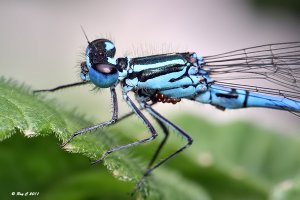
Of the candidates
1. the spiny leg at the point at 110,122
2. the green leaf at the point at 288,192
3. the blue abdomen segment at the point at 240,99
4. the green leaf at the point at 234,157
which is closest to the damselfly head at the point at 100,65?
the spiny leg at the point at 110,122

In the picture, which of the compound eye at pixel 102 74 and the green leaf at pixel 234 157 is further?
the green leaf at pixel 234 157

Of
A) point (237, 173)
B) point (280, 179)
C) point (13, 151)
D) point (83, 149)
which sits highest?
point (83, 149)

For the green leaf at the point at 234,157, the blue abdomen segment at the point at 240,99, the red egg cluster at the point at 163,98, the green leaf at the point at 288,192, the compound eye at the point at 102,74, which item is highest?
the compound eye at the point at 102,74

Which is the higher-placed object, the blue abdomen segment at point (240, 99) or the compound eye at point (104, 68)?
the compound eye at point (104, 68)

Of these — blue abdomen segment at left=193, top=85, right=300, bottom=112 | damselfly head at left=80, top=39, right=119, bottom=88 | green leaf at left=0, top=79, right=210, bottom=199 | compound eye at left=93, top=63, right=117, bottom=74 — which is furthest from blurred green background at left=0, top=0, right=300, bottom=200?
blue abdomen segment at left=193, top=85, right=300, bottom=112

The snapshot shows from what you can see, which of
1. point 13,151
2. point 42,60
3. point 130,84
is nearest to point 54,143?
point 13,151

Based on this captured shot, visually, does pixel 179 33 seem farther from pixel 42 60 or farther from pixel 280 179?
pixel 280 179

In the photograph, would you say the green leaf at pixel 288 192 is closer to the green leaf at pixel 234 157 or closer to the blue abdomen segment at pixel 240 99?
the green leaf at pixel 234 157

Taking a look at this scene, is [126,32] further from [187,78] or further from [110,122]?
[110,122]
